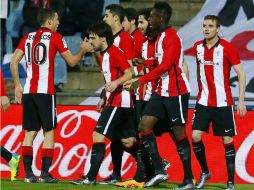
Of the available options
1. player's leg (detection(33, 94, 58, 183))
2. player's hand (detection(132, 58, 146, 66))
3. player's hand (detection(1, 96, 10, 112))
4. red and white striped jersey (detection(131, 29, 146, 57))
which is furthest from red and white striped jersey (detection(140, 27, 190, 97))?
player's hand (detection(1, 96, 10, 112))

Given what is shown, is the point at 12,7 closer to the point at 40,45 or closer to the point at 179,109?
the point at 40,45

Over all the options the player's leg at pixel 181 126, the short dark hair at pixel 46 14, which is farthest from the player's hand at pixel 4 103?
the player's leg at pixel 181 126

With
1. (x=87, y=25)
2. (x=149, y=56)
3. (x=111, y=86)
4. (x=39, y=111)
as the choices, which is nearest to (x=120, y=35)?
(x=149, y=56)

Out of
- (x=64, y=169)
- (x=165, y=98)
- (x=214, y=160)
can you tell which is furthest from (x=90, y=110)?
(x=165, y=98)

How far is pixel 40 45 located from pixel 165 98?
1.71 m

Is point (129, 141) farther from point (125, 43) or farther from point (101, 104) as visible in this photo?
point (125, 43)

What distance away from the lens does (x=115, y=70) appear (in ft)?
37.2

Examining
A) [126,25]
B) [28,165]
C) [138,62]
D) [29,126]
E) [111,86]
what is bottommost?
[28,165]

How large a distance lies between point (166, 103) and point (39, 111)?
1.64 meters

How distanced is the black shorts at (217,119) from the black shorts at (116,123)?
0.73 m

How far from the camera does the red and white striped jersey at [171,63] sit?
35.5 ft

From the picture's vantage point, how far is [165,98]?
11.0m

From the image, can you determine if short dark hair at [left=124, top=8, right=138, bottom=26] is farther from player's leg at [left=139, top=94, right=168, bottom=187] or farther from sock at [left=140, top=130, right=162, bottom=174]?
sock at [left=140, top=130, right=162, bottom=174]

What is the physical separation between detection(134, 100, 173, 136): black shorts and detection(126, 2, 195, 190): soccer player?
0.96ft
